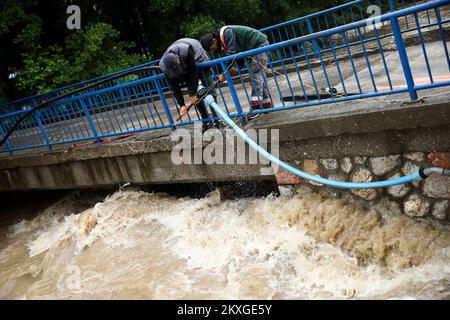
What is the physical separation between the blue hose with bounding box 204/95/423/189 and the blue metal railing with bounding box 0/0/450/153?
0.94 feet

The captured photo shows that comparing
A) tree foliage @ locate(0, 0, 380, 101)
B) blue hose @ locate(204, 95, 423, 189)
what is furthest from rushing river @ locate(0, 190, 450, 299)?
tree foliage @ locate(0, 0, 380, 101)

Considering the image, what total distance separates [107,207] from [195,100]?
311 cm

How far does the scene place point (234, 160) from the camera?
18.2 feet

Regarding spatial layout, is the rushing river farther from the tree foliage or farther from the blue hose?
the tree foliage

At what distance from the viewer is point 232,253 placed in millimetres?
5094

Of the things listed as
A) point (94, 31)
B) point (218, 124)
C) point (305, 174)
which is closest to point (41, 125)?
point (218, 124)

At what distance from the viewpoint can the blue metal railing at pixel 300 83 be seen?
13.4 feet

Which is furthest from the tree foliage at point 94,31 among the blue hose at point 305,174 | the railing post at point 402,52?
the railing post at point 402,52

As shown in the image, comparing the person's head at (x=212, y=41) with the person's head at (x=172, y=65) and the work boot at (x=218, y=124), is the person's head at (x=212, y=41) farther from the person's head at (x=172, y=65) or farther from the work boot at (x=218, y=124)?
the work boot at (x=218, y=124)

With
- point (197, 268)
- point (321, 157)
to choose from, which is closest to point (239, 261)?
point (197, 268)

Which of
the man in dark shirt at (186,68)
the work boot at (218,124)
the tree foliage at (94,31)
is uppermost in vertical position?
the tree foliage at (94,31)

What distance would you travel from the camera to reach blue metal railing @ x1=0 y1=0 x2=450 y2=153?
4.09 meters

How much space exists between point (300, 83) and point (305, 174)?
2627 millimetres

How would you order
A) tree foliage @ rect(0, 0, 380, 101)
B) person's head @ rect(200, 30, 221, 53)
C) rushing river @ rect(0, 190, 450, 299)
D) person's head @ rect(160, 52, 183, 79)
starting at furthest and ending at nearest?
1. tree foliage @ rect(0, 0, 380, 101)
2. person's head @ rect(200, 30, 221, 53)
3. person's head @ rect(160, 52, 183, 79)
4. rushing river @ rect(0, 190, 450, 299)
